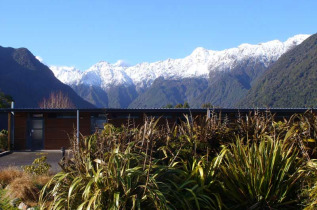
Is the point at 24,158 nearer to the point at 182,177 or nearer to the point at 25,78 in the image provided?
the point at 182,177

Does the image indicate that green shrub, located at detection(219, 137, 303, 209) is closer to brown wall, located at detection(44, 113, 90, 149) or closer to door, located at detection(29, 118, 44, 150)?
brown wall, located at detection(44, 113, 90, 149)

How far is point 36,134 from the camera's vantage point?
25.6 metres

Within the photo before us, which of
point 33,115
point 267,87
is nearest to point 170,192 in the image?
point 33,115

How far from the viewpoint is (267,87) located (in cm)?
12962

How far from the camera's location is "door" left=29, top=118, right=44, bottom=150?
2552 cm

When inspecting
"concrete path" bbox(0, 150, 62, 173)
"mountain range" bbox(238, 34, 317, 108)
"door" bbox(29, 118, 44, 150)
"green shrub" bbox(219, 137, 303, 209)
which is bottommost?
"concrete path" bbox(0, 150, 62, 173)

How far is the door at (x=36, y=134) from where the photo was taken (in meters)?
25.5

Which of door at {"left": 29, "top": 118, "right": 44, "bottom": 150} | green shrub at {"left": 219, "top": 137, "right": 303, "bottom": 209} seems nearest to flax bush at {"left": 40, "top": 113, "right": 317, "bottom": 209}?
green shrub at {"left": 219, "top": 137, "right": 303, "bottom": 209}

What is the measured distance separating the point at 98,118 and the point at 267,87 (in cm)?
11221

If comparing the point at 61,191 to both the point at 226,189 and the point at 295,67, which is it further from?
the point at 295,67

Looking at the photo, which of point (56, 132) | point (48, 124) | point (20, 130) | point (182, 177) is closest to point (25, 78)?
point (20, 130)

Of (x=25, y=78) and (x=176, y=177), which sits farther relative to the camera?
(x=25, y=78)

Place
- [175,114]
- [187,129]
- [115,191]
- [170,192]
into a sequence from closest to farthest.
Answer: [115,191] < [170,192] < [187,129] < [175,114]

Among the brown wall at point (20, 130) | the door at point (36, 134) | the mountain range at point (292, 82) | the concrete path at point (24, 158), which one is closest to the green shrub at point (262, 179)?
the concrete path at point (24, 158)
